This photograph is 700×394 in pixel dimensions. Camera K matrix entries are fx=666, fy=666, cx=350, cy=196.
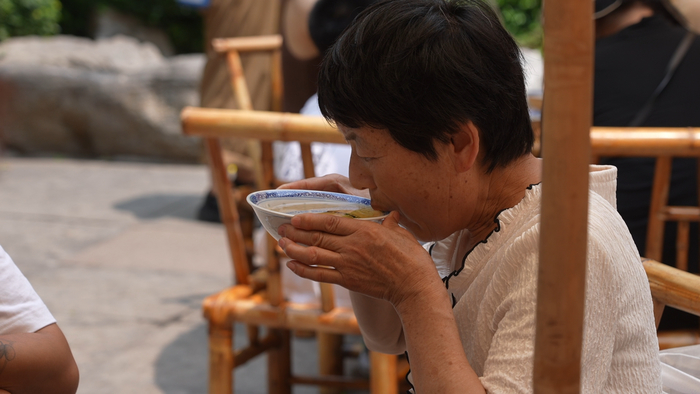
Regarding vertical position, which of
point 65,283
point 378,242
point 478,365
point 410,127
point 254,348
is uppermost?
point 410,127

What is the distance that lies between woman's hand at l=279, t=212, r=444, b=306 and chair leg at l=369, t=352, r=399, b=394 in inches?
33.5

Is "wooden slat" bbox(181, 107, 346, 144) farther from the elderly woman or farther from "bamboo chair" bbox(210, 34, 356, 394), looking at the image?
the elderly woman

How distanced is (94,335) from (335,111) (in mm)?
2658

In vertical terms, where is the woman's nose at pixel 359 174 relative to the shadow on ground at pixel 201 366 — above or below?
above

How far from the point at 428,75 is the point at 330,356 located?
1.93 metres

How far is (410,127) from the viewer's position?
3.29 ft

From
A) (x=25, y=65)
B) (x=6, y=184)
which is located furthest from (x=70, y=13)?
(x=6, y=184)

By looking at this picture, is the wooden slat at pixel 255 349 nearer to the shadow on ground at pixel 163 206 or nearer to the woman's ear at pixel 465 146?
the woman's ear at pixel 465 146

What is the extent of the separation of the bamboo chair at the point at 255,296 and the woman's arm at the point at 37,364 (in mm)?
707

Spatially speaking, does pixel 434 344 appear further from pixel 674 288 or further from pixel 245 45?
pixel 245 45

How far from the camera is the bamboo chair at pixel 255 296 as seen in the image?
1725 millimetres

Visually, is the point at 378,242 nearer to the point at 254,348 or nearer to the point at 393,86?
the point at 393,86

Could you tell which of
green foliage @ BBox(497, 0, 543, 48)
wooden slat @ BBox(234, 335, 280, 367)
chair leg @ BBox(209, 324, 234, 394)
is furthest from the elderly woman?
green foliage @ BBox(497, 0, 543, 48)

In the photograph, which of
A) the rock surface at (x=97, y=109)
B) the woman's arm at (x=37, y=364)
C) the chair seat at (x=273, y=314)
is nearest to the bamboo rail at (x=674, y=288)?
the chair seat at (x=273, y=314)
